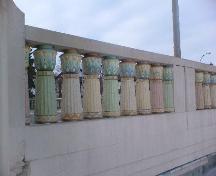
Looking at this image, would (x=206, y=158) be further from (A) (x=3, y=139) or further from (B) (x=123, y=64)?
(A) (x=3, y=139)

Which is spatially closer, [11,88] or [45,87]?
[11,88]

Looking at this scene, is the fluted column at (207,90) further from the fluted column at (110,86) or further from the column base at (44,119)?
the column base at (44,119)

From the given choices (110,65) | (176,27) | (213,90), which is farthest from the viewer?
(176,27)

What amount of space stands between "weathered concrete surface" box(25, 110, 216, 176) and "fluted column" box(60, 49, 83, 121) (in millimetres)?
116

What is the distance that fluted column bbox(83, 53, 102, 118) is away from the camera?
4578 millimetres

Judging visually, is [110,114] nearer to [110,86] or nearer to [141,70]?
[110,86]

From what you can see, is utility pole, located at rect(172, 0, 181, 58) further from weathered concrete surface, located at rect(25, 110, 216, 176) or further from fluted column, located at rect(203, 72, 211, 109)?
weathered concrete surface, located at rect(25, 110, 216, 176)

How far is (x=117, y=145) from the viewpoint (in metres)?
4.93

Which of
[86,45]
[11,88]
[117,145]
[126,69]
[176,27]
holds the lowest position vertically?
[117,145]

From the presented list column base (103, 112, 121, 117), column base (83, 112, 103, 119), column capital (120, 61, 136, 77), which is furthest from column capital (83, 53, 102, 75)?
column capital (120, 61, 136, 77)

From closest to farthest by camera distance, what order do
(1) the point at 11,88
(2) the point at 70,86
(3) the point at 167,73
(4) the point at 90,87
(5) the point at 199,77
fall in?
1. (1) the point at 11,88
2. (2) the point at 70,86
3. (4) the point at 90,87
4. (3) the point at 167,73
5. (5) the point at 199,77

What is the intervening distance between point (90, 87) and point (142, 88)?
3.60 ft

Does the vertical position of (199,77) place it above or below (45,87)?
above

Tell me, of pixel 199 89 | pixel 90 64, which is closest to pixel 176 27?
pixel 199 89
